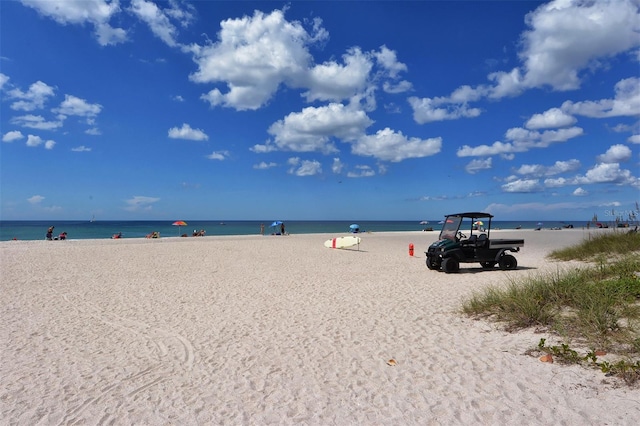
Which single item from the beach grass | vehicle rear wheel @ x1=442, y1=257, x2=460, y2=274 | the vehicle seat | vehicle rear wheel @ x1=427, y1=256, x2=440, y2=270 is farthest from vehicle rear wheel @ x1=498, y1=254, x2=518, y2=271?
the beach grass

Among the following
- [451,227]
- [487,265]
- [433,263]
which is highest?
[451,227]

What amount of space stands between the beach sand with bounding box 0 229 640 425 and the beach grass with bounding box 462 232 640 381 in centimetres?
40

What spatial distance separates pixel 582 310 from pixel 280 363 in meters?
4.75

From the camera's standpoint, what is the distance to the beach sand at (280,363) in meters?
4.05

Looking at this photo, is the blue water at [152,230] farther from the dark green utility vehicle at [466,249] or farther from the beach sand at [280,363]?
the beach sand at [280,363]

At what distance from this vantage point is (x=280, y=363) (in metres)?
5.44

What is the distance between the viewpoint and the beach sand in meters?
4.05

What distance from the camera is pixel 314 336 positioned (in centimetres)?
660

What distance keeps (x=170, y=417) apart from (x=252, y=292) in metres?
6.65

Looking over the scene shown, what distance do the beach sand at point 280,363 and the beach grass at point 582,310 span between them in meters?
0.40

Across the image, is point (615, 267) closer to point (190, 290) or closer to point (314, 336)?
point (314, 336)

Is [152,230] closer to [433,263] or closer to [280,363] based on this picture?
[433,263]

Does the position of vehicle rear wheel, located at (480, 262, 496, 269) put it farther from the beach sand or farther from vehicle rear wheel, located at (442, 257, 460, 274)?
the beach sand

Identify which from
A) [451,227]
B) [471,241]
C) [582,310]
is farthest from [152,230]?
[582,310]
